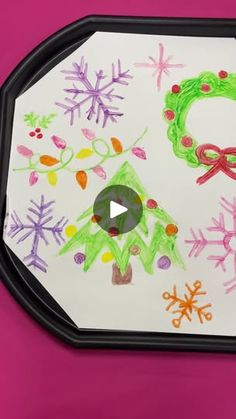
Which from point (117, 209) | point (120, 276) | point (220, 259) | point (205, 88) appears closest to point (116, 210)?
point (117, 209)

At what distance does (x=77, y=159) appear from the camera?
3.46 feet

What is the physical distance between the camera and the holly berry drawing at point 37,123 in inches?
42.1

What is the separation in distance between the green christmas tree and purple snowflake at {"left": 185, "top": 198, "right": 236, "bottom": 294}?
0.04 m

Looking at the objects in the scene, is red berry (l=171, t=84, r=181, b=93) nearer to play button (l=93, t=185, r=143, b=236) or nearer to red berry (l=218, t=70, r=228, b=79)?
red berry (l=218, t=70, r=228, b=79)

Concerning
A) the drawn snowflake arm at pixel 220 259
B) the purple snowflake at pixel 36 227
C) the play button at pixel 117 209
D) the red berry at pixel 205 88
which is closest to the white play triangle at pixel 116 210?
the play button at pixel 117 209

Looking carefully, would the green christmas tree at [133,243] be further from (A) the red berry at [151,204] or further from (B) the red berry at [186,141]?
(B) the red berry at [186,141]

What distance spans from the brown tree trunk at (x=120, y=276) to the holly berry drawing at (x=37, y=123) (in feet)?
1.14

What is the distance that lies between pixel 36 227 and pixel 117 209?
18cm

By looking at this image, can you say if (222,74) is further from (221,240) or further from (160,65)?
(221,240)

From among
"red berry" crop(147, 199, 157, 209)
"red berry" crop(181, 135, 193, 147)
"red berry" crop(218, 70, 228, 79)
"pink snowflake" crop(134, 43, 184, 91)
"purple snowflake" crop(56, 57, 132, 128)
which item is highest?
"pink snowflake" crop(134, 43, 184, 91)

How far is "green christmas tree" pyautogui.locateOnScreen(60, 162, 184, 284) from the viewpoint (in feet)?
3.30

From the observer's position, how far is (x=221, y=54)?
109 centimetres

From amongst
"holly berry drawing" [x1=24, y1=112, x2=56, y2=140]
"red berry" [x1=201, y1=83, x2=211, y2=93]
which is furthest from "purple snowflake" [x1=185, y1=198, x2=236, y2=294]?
"holly berry drawing" [x1=24, y1=112, x2=56, y2=140]

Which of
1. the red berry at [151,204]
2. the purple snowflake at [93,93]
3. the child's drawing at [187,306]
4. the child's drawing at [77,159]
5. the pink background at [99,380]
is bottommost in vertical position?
the pink background at [99,380]
